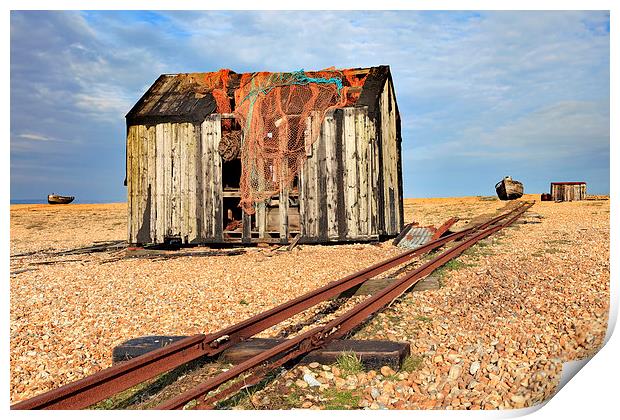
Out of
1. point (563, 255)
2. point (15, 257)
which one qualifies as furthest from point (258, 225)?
point (563, 255)

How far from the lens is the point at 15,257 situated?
1416 cm

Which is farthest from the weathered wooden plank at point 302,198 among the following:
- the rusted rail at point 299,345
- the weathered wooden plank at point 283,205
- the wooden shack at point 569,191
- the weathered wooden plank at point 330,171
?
the wooden shack at point 569,191

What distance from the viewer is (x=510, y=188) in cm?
3791

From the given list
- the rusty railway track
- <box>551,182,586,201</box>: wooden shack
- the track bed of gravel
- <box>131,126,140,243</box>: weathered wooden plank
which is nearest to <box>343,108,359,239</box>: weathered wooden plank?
→ the track bed of gravel

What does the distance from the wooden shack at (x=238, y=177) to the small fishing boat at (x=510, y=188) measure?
2540 cm

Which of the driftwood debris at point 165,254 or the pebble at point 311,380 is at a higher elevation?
the driftwood debris at point 165,254

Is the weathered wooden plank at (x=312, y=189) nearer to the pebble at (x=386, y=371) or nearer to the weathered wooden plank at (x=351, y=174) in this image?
the weathered wooden plank at (x=351, y=174)

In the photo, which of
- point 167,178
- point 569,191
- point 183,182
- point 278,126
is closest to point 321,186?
point 278,126

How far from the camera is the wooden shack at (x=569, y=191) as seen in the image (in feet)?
113

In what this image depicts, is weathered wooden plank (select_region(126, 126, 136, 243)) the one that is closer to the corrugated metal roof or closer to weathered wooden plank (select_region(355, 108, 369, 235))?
the corrugated metal roof

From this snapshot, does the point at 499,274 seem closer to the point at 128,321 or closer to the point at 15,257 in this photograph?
the point at 128,321

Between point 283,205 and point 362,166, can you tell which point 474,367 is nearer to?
point 362,166
